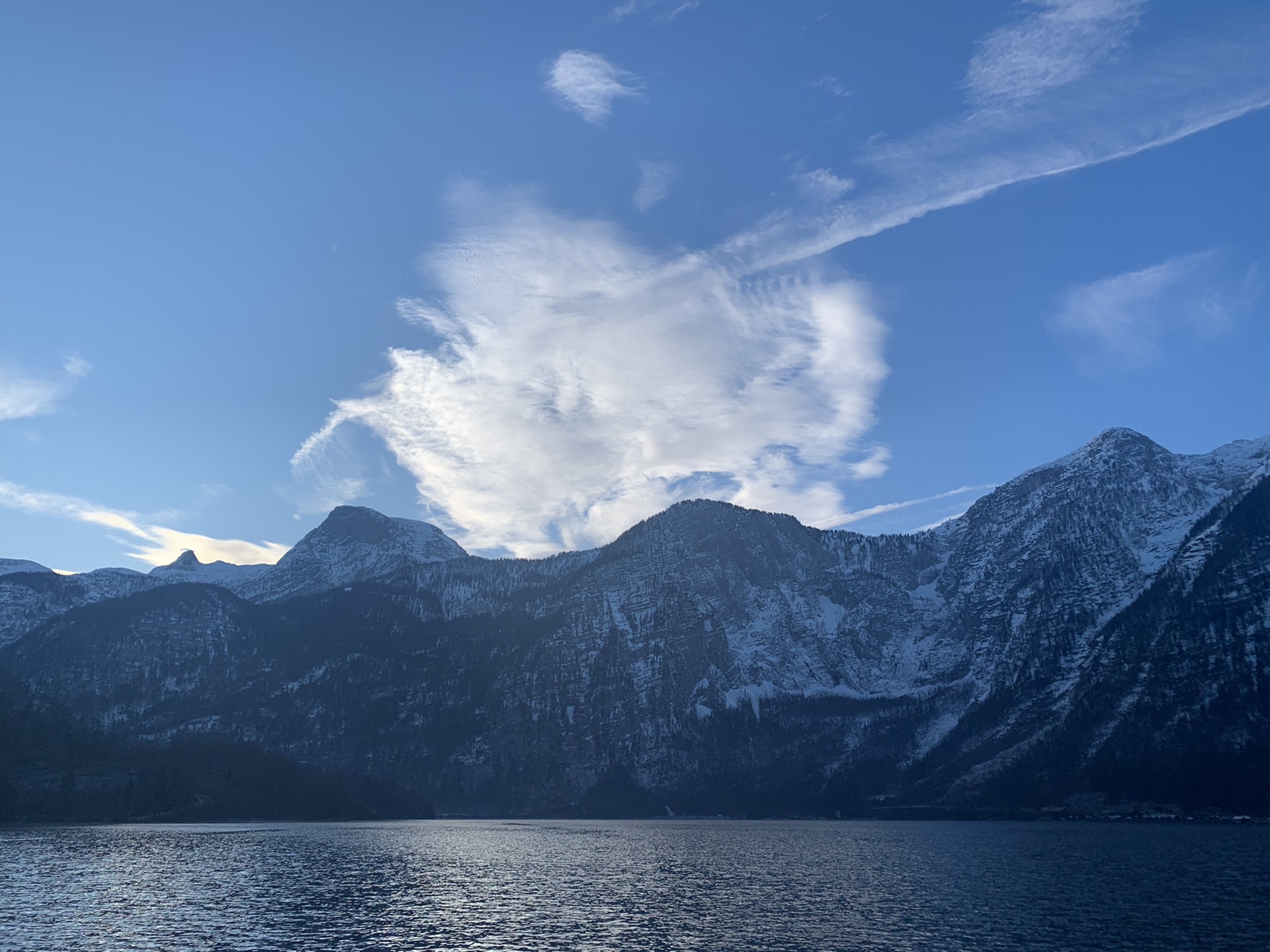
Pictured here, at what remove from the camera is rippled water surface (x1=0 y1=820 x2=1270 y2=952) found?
275 ft

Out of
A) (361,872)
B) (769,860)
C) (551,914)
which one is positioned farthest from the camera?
(769,860)

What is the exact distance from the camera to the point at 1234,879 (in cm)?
12431

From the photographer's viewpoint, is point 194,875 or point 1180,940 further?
point 194,875

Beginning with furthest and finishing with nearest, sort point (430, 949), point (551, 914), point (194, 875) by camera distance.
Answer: point (194, 875), point (551, 914), point (430, 949)

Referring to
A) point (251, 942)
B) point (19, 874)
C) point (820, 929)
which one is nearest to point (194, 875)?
point (19, 874)

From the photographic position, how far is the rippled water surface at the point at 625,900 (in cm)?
8388

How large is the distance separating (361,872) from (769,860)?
74.7 meters

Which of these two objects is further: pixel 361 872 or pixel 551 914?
pixel 361 872

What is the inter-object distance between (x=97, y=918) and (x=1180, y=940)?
347ft

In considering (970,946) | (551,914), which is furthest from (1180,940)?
(551,914)

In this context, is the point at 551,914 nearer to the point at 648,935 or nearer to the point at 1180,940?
the point at 648,935

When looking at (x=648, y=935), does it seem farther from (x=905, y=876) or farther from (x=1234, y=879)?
(x=1234, y=879)

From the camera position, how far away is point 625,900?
4385 inches

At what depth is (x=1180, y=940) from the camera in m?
82.5
